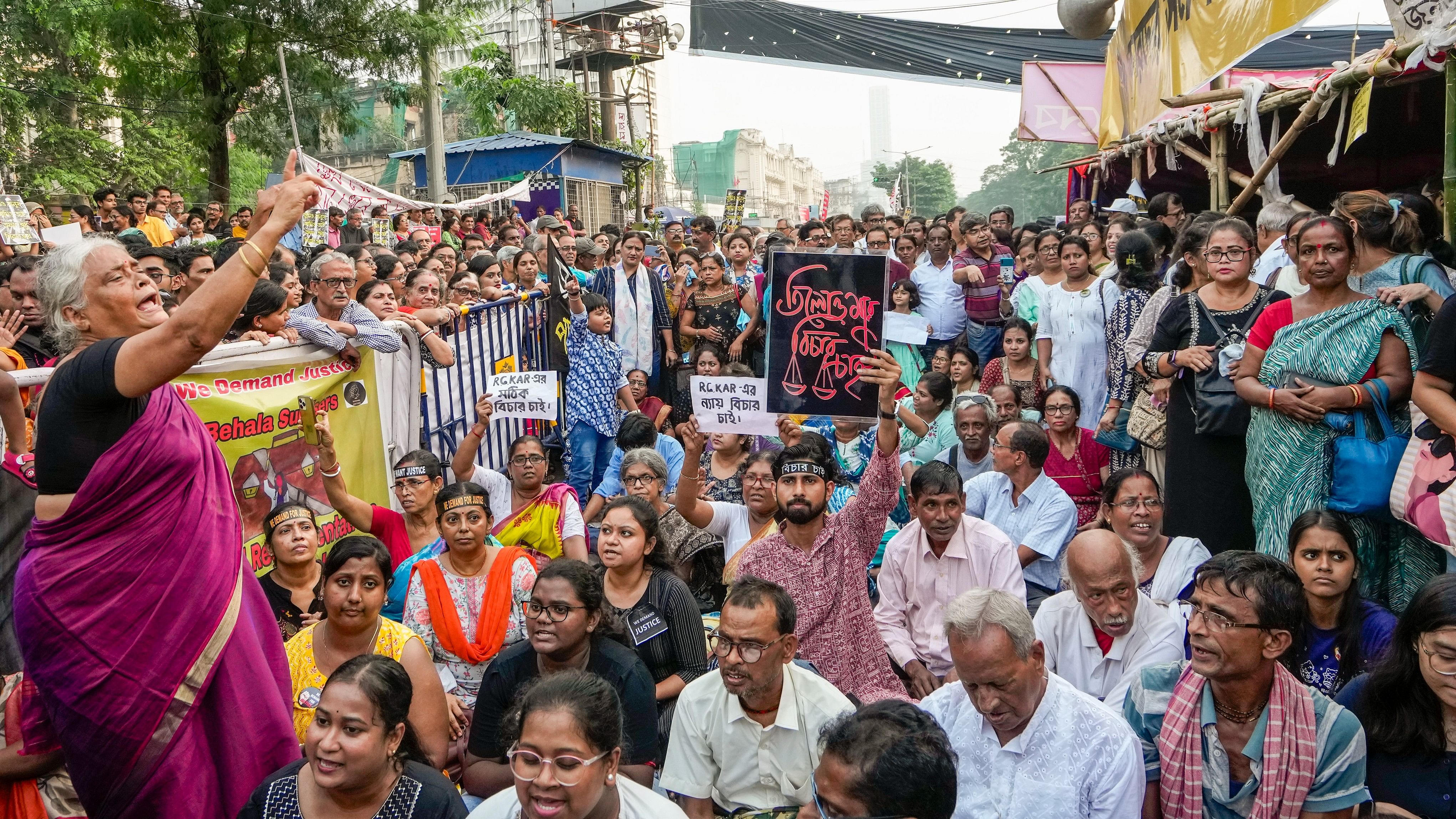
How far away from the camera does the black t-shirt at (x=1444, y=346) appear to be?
11.8 ft

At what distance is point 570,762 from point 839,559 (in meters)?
1.89

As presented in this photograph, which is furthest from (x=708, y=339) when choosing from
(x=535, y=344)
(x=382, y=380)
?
(x=382, y=380)

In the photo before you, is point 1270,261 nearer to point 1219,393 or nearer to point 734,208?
point 1219,393

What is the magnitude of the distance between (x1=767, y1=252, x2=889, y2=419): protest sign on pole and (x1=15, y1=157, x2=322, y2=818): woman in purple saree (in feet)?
8.14

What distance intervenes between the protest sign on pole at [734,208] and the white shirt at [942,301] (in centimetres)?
1037

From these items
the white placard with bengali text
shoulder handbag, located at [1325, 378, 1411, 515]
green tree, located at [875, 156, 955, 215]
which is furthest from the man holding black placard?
green tree, located at [875, 156, 955, 215]

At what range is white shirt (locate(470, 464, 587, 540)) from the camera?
5.48 meters

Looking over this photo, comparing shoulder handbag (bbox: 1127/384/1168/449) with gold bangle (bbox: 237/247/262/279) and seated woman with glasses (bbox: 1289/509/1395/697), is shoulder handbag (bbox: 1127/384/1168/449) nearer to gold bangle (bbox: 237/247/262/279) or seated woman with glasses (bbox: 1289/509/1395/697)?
seated woman with glasses (bbox: 1289/509/1395/697)

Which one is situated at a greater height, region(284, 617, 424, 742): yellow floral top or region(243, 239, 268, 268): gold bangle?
region(243, 239, 268, 268): gold bangle

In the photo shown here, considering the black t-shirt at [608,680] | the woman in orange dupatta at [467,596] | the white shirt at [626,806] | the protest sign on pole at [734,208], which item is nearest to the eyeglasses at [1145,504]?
the black t-shirt at [608,680]

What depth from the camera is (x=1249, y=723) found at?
2973 millimetres

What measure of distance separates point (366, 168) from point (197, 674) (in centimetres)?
5363

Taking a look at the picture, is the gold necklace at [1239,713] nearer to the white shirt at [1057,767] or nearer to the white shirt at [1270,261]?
the white shirt at [1057,767]

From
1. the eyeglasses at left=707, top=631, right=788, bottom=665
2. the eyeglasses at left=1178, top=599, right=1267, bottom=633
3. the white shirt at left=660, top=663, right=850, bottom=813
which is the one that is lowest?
the white shirt at left=660, top=663, right=850, bottom=813
